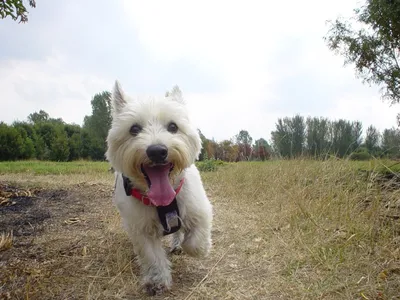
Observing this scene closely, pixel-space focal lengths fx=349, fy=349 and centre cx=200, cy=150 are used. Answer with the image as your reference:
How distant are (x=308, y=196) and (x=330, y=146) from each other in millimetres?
2301

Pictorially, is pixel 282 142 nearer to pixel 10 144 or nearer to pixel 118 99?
pixel 118 99

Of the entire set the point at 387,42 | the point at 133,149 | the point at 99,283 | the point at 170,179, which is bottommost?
the point at 99,283

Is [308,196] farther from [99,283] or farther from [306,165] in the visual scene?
[99,283]

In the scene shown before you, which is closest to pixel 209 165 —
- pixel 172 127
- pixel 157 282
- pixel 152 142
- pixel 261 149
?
pixel 261 149

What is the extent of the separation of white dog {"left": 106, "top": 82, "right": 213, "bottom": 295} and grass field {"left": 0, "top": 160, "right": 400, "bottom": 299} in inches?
9.4

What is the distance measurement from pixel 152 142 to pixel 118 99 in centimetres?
87

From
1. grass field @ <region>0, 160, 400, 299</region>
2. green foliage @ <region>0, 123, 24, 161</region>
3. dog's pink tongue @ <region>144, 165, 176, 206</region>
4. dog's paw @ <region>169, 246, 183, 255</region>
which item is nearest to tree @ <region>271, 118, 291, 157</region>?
grass field @ <region>0, 160, 400, 299</region>

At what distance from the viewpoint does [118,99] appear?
130 inches

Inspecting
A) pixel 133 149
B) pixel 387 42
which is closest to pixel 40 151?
pixel 387 42

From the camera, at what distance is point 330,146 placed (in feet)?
22.8

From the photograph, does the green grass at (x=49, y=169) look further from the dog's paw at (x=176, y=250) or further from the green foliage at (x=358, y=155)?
the dog's paw at (x=176, y=250)

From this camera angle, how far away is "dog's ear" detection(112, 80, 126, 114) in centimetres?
328

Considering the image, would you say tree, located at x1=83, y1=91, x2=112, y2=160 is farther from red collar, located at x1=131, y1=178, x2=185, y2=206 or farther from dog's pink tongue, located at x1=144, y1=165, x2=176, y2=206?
dog's pink tongue, located at x1=144, y1=165, x2=176, y2=206

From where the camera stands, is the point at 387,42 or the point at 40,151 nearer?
the point at 387,42
